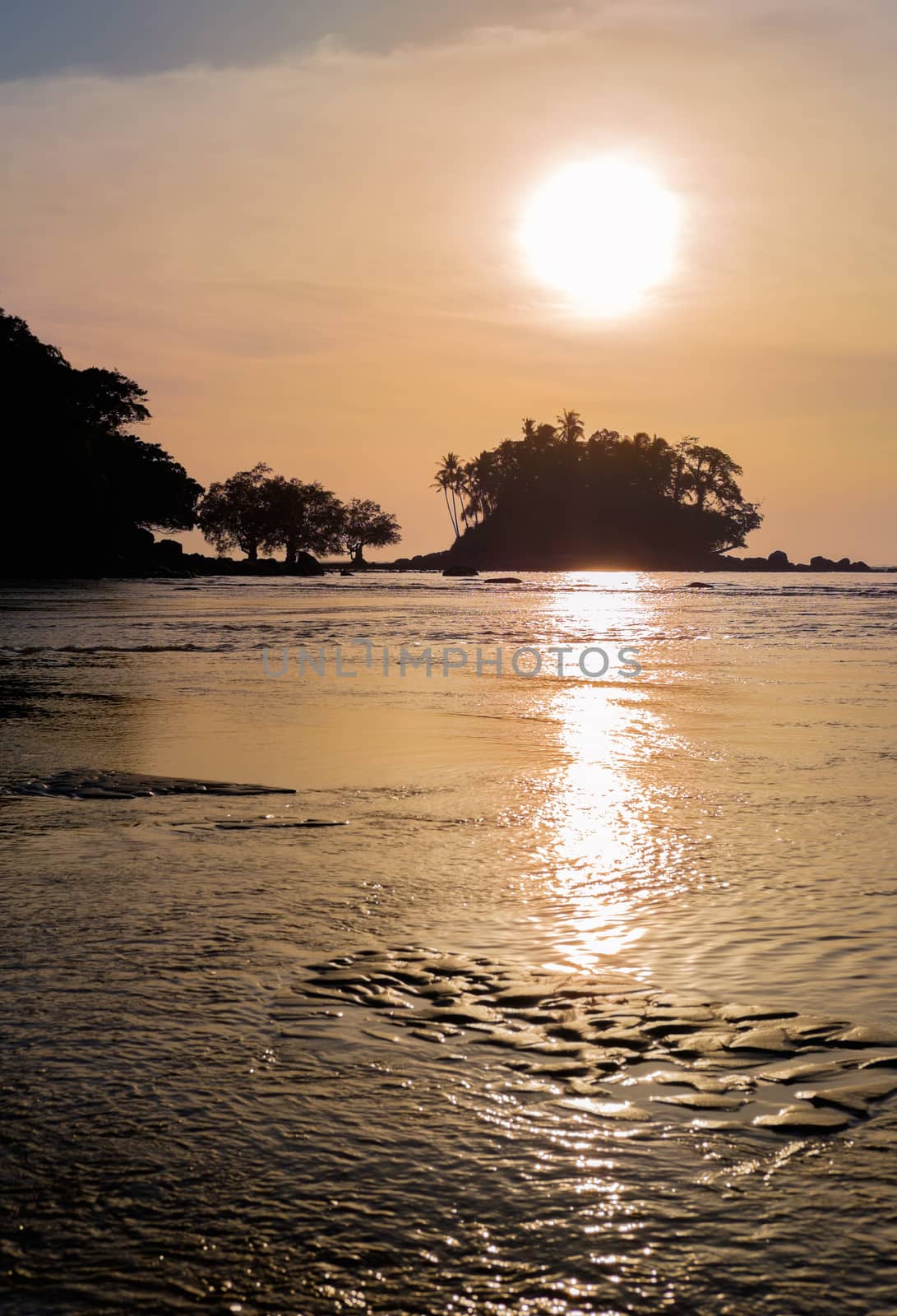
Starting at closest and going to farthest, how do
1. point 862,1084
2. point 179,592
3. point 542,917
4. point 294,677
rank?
point 862,1084 → point 542,917 → point 294,677 → point 179,592

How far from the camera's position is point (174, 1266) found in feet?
7.22

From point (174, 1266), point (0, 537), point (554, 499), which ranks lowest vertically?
point (174, 1266)

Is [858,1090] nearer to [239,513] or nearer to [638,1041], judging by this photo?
[638,1041]

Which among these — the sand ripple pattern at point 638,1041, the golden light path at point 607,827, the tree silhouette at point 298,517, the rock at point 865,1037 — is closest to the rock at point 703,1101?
the sand ripple pattern at point 638,1041

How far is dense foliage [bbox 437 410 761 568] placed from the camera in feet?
578

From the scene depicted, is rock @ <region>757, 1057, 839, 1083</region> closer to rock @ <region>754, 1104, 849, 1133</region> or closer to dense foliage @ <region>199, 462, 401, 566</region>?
rock @ <region>754, 1104, 849, 1133</region>

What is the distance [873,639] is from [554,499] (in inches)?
6142

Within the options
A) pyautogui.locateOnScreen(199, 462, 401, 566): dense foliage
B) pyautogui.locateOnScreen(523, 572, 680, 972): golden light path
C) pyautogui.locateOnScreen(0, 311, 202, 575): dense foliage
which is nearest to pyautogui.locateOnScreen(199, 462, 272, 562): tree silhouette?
pyautogui.locateOnScreen(199, 462, 401, 566): dense foliage

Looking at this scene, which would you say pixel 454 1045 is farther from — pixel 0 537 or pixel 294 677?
pixel 0 537

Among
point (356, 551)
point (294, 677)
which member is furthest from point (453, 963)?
point (356, 551)

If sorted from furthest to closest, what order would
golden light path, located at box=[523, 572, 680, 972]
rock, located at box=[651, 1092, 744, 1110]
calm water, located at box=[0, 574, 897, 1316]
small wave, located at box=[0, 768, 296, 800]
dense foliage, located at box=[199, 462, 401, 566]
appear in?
1. dense foliage, located at box=[199, 462, 401, 566]
2. small wave, located at box=[0, 768, 296, 800]
3. golden light path, located at box=[523, 572, 680, 972]
4. rock, located at box=[651, 1092, 744, 1110]
5. calm water, located at box=[0, 574, 897, 1316]

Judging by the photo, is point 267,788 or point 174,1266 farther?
point 267,788

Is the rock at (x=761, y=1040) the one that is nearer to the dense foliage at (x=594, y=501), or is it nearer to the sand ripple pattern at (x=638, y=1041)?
the sand ripple pattern at (x=638, y=1041)

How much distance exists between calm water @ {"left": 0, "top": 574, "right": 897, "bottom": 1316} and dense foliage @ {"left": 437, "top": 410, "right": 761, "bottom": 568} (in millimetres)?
168791
